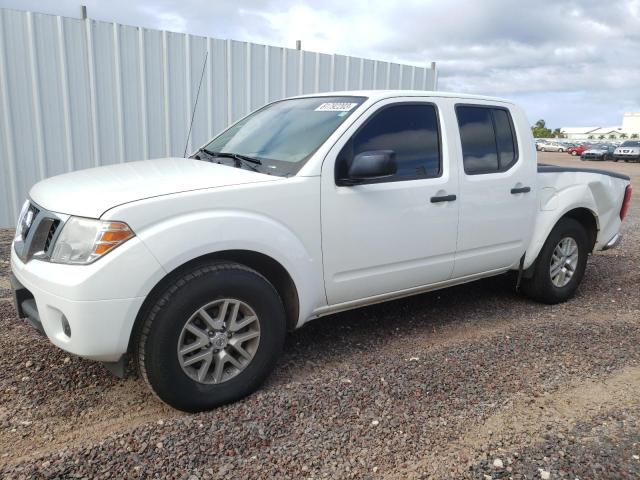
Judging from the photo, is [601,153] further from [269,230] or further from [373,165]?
[269,230]

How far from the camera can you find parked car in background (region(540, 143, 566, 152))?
57.9 metres

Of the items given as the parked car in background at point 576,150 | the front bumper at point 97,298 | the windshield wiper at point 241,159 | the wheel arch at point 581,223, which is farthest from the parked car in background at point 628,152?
the front bumper at point 97,298

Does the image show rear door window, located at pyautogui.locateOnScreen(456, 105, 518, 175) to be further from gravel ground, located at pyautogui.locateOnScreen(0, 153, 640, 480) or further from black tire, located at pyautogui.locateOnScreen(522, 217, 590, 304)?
gravel ground, located at pyautogui.locateOnScreen(0, 153, 640, 480)

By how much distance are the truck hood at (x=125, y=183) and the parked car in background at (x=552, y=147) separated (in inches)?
2371

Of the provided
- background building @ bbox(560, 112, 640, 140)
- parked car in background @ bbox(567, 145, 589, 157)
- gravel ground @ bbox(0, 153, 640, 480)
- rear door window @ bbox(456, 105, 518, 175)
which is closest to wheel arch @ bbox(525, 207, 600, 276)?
gravel ground @ bbox(0, 153, 640, 480)

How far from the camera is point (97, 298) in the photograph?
2.61m

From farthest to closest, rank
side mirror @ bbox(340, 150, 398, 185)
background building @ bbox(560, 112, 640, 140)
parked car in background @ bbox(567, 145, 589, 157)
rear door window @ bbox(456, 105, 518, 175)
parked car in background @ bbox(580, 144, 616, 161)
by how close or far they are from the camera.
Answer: background building @ bbox(560, 112, 640, 140)
parked car in background @ bbox(567, 145, 589, 157)
parked car in background @ bbox(580, 144, 616, 161)
rear door window @ bbox(456, 105, 518, 175)
side mirror @ bbox(340, 150, 398, 185)

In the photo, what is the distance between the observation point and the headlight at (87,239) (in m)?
2.63

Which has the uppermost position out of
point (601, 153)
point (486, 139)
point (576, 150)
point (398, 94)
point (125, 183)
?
point (398, 94)

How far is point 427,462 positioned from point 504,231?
7.63 ft


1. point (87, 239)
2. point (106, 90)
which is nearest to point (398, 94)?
point (87, 239)

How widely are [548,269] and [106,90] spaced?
19.8 ft

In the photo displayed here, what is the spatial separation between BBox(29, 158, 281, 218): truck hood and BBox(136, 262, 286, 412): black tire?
0.48 metres

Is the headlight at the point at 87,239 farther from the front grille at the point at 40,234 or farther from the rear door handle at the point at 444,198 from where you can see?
the rear door handle at the point at 444,198
